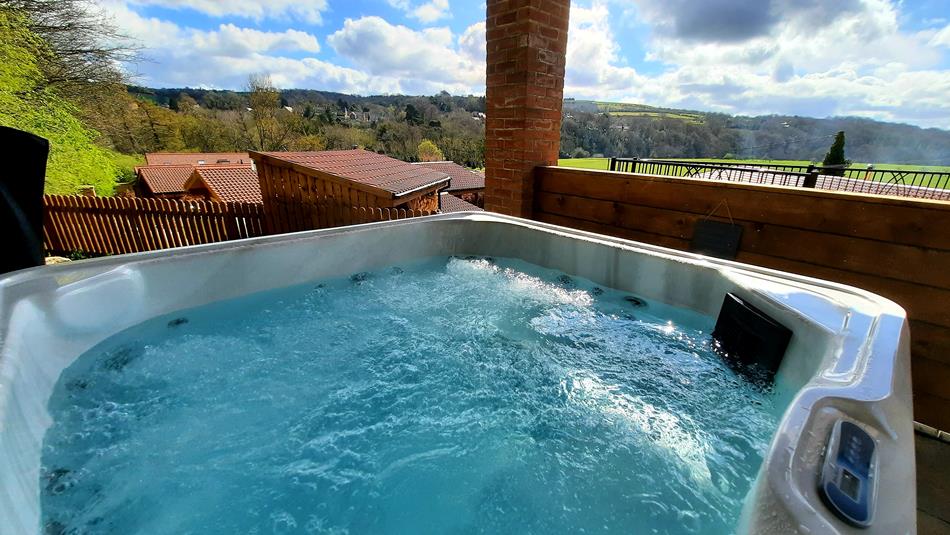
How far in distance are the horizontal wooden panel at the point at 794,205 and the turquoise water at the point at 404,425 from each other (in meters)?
0.61

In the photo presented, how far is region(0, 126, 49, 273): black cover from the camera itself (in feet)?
3.96

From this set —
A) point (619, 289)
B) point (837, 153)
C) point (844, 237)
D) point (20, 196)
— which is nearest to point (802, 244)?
point (844, 237)

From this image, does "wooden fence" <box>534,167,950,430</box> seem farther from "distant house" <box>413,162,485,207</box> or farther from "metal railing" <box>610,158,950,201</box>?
"distant house" <box>413,162,485,207</box>

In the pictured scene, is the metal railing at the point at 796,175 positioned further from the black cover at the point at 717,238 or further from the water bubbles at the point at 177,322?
the water bubbles at the point at 177,322

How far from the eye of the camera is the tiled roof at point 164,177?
16.5m

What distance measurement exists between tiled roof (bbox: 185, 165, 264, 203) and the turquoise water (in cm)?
939

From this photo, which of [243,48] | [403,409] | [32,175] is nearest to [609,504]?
[403,409]

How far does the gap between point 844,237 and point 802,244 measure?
0.13 metres

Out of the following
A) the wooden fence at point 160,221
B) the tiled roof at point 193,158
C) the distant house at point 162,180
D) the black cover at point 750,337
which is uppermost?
the black cover at point 750,337

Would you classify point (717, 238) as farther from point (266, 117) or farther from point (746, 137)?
point (266, 117)

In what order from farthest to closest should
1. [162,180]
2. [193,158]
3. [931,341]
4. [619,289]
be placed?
[193,158] < [162,180] < [619,289] < [931,341]

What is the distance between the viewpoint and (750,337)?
3.95 ft

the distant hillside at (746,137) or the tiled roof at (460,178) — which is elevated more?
the distant hillside at (746,137)

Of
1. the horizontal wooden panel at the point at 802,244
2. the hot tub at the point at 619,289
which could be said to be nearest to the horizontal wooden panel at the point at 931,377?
the horizontal wooden panel at the point at 802,244
